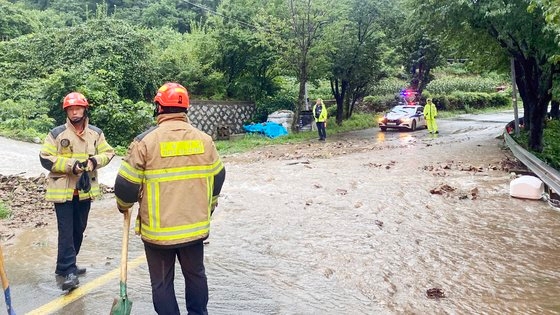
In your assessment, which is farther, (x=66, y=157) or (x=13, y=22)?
(x=13, y=22)

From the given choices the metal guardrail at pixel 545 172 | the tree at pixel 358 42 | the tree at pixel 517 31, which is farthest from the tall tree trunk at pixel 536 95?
the tree at pixel 358 42

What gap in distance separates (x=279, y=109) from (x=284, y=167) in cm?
1238

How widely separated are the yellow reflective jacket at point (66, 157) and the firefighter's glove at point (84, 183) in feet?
0.12

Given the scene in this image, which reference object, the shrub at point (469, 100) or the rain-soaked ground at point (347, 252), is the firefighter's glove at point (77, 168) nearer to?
the rain-soaked ground at point (347, 252)

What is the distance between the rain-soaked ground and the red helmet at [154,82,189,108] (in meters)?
1.91

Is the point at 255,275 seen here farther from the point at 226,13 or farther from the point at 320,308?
the point at 226,13

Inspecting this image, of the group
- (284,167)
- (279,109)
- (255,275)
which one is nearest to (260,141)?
(279,109)

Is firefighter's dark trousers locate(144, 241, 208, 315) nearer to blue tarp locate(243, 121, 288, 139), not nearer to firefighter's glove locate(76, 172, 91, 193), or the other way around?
firefighter's glove locate(76, 172, 91, 193)

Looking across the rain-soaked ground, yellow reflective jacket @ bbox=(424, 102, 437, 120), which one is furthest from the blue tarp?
the rain-soaked ground

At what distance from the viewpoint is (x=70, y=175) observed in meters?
4.65

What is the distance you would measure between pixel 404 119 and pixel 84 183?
74.7 feet

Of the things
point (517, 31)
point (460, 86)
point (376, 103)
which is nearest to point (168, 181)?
point (517, 31)

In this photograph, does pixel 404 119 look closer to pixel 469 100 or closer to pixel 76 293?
pixel 469 100

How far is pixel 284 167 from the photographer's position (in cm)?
1324
